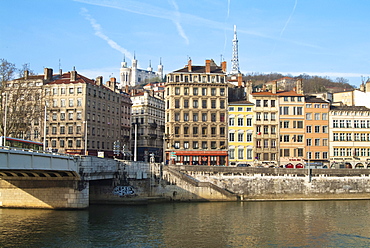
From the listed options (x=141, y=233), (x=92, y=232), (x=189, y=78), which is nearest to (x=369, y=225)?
(x=141, y=233)

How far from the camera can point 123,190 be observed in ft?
239

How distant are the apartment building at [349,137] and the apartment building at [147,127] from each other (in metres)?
47.9

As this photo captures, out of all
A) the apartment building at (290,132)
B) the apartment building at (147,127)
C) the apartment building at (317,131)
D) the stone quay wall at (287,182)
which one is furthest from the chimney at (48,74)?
the apartment building at (317,131)

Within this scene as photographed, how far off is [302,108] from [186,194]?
37.4 m

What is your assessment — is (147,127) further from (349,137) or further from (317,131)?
(349,137)

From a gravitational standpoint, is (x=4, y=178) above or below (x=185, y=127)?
below

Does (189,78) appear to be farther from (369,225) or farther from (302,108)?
(369,225)

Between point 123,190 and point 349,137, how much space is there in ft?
172

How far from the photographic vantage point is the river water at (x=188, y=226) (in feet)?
141

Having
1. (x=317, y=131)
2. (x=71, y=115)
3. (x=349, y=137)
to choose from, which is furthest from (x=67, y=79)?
(x=349, y=137)

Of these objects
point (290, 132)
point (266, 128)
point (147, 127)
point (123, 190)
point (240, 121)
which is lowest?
point (123, 190)

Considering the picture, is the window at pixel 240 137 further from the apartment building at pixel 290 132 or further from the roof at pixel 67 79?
the roof at pixel 67 79

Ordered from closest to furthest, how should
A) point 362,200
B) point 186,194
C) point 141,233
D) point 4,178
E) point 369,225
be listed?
point 141,233 < point 369,225 < point 4,178 < point 186,194 < point 362,200

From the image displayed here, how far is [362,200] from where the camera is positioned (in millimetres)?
82500
